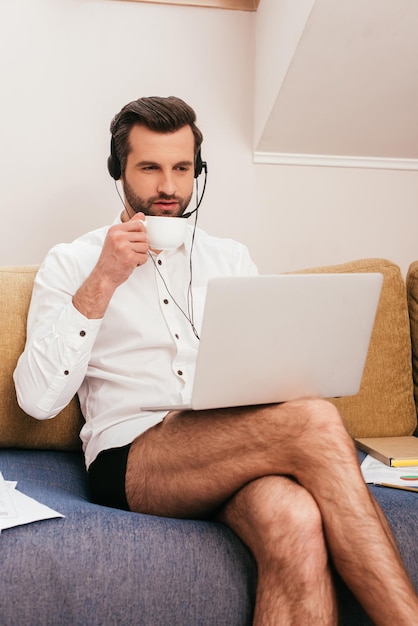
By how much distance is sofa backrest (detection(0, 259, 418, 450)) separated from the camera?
1.69 m

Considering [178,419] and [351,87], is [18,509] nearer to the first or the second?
[178,419]

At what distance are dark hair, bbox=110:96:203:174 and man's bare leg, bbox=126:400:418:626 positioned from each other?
0.72m

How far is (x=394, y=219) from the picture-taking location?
8.20 feet

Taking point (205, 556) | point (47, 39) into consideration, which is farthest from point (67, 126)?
point (205, 556)

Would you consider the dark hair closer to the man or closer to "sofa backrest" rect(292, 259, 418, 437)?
the man

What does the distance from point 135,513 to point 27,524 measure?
0.64ft

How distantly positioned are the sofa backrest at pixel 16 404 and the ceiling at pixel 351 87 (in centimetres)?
100

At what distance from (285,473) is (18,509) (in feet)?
1.51

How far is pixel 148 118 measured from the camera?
5.55 ft

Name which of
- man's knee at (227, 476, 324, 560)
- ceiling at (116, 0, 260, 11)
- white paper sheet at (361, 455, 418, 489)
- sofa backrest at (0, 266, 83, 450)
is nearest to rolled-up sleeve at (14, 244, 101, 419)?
sofa backrest at (0, 266, 83, 450)

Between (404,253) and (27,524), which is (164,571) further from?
(404,253)

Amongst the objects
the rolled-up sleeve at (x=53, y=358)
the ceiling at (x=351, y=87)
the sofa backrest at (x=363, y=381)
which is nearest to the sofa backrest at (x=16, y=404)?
the sofa backrest at (x=363, y=381)

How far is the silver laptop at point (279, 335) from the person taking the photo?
1125mm

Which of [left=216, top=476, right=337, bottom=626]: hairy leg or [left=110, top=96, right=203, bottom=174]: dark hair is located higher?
[left=110, top=96, right=203, bottom=174]: dark hair
